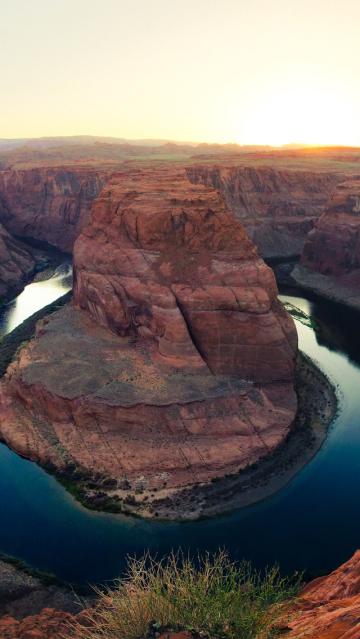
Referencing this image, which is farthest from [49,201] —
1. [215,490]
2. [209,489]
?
[215,490]

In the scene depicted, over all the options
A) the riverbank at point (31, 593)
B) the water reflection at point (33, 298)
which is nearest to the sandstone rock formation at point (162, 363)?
the riverbank at point (31, 593)

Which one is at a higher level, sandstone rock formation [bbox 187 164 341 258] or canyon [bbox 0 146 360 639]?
sandstone rock formation [bbox 187 164 341 258]

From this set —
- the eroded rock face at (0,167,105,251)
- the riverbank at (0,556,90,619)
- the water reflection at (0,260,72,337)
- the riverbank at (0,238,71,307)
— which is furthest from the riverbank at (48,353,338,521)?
the eroded rock face at (0,167,105,251)

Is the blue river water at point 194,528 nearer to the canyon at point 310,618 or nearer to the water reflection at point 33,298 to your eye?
the canyon at point 310,618

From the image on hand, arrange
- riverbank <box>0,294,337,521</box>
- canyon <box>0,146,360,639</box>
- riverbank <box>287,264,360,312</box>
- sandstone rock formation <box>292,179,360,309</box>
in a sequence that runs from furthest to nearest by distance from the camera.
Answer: sandstone rock formation <box>292,179,360,309</box> < riverbank <box>287,264,360,312</box> < canyon <box>0,146,360,639</box> < riverbank <box>0,294,337,521</box>

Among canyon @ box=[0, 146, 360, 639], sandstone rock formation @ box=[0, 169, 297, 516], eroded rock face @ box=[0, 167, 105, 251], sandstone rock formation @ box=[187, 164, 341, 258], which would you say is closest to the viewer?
canyon @ box=[0, 146, 360, 639]

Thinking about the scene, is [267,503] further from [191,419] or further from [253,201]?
[253,201]

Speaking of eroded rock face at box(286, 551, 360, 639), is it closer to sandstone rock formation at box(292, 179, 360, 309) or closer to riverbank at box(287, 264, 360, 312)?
riverbank at box(287, 264, 360, 312)
